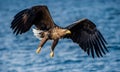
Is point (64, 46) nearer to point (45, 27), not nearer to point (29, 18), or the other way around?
point (45, 27)

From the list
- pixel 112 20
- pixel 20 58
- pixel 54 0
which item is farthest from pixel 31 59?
pixel 54 0

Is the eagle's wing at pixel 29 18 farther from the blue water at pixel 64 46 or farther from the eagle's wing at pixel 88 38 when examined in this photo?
the blue water at pixel 64 46

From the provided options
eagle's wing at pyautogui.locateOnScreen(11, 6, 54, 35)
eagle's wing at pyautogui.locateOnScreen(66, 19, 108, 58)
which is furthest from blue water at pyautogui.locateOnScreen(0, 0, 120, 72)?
eagle's wing at pyautogui.locateOnScreen(11, 6, 54, 35)

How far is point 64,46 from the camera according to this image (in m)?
17.8

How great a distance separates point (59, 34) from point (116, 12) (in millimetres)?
10696

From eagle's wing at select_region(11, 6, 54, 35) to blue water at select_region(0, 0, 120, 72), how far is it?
3.34 metres

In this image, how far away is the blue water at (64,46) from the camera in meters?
15.9

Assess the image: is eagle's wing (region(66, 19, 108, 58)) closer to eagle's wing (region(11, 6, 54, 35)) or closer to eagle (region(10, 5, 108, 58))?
eagle (region(10, 5, 108, 58))

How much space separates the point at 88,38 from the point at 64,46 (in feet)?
15.3

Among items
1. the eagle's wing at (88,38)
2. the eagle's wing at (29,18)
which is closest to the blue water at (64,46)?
the eagle's wing at (88,38)

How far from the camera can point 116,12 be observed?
22766 mm

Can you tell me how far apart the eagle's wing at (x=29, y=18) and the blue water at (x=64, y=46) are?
11.0 ft

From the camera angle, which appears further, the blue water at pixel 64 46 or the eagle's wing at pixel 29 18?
the blue water at pixel 64 46

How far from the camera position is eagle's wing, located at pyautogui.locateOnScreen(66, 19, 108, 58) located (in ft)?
42.5
